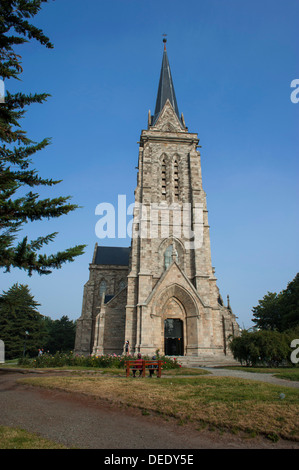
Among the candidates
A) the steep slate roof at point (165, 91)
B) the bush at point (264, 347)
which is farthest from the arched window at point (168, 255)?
the steep slate roof at point (165, 91)

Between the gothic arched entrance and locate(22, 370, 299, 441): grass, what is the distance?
14.5 metres

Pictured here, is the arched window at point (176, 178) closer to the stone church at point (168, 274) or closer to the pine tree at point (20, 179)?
the stone church at point (168, 274)

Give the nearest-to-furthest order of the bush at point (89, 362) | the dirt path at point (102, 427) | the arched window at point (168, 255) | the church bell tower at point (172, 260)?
the dirt path at point (102, 427) → the bush at point (89, 362) → the church bell tower at point (172, 260) → the arched window at point (168, 255)

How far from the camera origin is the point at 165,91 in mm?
36375

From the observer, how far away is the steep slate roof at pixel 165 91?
34.6 metres

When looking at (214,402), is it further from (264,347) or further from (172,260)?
(172,260)

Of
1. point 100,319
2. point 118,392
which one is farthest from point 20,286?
point 118,392

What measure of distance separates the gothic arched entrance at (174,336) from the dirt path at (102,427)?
55.3 feet

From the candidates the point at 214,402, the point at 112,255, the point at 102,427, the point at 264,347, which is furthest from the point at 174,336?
the point at 102,427

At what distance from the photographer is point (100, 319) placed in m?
25.0

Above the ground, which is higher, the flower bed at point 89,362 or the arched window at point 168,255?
the arched window at point 168,255

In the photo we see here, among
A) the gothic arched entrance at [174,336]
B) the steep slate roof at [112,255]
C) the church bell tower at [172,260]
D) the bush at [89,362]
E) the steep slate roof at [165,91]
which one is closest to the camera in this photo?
the bush at [89,362]

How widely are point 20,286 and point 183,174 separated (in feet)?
96.2
